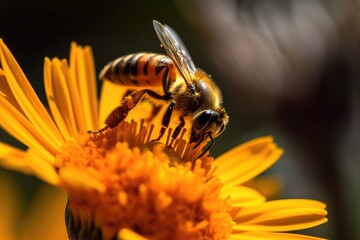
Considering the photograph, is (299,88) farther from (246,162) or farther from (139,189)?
(139,189)

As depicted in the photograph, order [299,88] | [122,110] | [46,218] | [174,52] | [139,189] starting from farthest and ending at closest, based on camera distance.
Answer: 1. [299,88]
2. [46,218]
3. [174,52]
4. [122,110]
5. [139,189]

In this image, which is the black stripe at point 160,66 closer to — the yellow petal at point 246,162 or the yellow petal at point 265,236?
the yellow petal at point 246,162

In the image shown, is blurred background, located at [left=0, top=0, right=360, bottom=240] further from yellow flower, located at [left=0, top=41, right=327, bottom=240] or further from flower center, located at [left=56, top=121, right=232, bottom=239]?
flower center, located at [left=56, top=121, right=232, bottom=239]

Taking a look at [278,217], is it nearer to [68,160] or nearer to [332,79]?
[68,160]

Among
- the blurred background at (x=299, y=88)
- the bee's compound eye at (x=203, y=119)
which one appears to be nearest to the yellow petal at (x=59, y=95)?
the bee's compound eye at (x=203, y=119)

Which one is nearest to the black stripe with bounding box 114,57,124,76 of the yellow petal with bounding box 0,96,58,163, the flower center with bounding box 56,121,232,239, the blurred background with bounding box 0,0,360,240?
the flower center with bounding box 56,121,232,239

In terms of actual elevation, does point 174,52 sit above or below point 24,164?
above

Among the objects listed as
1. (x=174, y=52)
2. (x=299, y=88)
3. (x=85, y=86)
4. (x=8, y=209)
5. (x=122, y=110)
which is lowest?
(x=8, y=209)

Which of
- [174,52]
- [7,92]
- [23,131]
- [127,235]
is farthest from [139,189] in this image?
[174,52]
